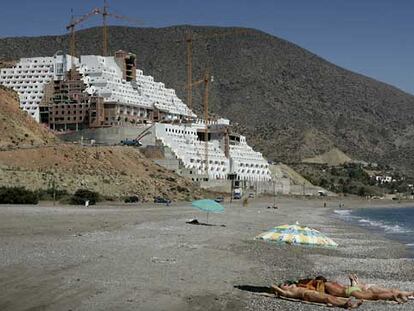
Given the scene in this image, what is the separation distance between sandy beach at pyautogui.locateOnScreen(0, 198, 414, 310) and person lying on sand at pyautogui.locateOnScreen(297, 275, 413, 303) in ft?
0.94

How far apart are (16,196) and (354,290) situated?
106 feet

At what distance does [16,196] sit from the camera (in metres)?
41.9

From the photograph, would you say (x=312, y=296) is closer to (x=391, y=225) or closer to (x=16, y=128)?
(x=391, y=225)

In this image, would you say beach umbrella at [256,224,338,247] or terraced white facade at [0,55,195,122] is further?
terraced white facade at [0,55,195,122]

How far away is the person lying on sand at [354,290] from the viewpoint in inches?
532

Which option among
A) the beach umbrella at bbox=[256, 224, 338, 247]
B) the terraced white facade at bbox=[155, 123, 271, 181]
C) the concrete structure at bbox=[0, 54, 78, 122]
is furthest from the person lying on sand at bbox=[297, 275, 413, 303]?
the concrete structure at bbox=[0, 54, 78, 122]

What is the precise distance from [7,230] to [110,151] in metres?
43.5

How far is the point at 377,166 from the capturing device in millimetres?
171500

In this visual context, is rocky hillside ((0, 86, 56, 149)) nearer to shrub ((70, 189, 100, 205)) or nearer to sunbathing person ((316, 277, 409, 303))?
shrub ((70, 189, 100, 205))

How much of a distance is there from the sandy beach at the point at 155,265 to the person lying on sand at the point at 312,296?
0.99ft

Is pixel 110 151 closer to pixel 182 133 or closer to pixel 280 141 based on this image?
pixel 182 133

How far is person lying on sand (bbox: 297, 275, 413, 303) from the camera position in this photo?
44.3 ft

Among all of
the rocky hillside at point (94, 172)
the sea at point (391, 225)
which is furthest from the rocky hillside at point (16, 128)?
the sea at point (391, 225)

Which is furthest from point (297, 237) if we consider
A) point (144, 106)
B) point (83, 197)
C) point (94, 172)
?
point (144, 106)
